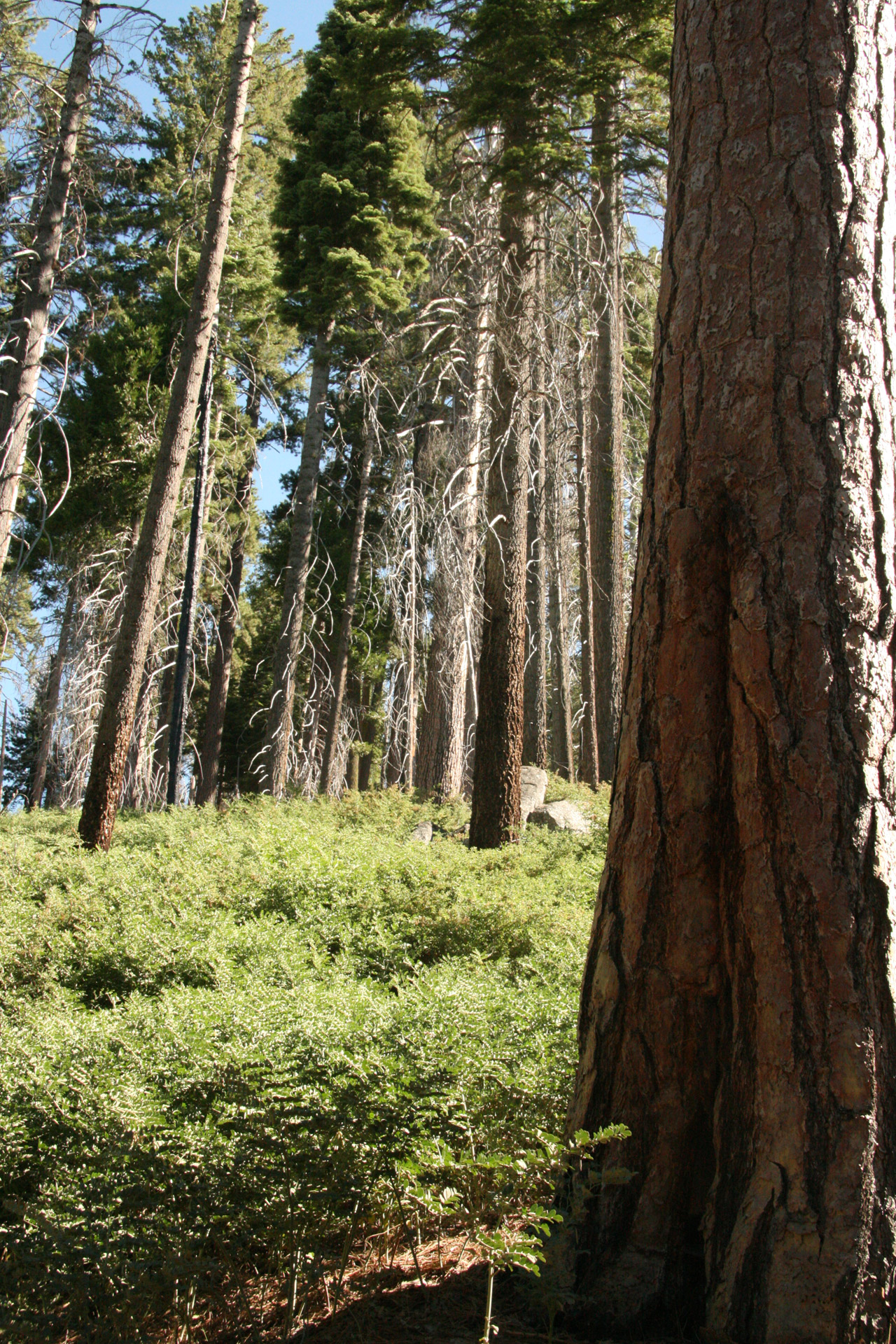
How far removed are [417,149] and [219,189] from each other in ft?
18.0

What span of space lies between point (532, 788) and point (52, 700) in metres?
12.2

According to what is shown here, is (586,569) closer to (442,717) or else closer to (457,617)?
(442,717)

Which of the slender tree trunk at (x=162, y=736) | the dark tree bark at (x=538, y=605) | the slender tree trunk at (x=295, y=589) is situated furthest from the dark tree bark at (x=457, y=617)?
the slender tree trunk at (x=162, y=736)

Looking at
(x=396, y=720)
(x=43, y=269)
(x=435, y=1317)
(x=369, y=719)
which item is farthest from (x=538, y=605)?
(x=435, y=1317)

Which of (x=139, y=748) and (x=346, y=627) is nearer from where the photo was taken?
(x=139, y=748)

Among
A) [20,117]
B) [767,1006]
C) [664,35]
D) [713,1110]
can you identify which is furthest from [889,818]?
[20,117]

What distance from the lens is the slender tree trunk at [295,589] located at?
45.4 feet

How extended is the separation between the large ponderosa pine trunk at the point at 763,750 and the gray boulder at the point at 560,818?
8.91 meters

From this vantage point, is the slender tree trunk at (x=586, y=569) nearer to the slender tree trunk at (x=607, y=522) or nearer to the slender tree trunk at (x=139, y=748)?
the slender tree trunk at (x=607, y=522)

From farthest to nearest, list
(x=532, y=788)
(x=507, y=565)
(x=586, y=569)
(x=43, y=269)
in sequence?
1. (x=586, y=569)
2. (x=532, y=788)
3. (x=43, y=269)
4. (x=507, y=565)

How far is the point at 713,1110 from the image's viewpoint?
2.25m

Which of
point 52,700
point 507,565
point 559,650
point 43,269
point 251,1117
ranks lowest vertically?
point 251,1117

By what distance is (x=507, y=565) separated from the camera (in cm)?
899

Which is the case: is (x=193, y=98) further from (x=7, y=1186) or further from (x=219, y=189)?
(x=7, y=1186)
